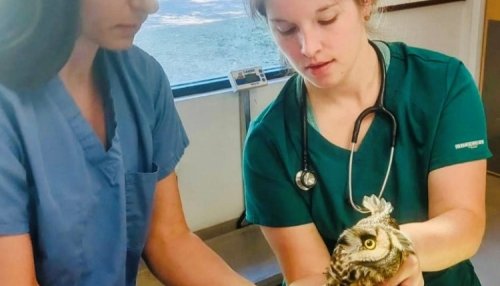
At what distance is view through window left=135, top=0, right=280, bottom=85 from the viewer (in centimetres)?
210

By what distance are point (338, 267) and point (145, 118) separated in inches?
16.7

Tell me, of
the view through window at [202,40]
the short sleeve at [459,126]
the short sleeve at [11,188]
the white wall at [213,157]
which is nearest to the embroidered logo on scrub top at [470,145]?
the short sleeve at [459,126]

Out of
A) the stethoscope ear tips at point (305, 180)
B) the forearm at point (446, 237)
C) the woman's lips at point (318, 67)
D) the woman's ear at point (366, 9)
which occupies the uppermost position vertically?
the woman's ear at point (366, 9)

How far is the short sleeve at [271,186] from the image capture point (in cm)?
114

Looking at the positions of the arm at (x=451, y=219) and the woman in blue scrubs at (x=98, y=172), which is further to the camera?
the arm at (x=451, y=219)

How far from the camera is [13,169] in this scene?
84 cm

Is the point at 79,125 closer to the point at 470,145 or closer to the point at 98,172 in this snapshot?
the point at 98,172

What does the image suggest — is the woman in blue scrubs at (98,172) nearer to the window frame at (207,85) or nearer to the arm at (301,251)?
the arm at (301,251)

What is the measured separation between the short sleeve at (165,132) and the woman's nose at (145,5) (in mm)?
170

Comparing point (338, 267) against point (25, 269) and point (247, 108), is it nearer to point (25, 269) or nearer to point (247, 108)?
point (25, 269)

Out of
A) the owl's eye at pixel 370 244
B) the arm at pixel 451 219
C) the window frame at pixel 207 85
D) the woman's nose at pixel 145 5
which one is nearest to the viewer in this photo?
the owl's eye at pixel 370 244

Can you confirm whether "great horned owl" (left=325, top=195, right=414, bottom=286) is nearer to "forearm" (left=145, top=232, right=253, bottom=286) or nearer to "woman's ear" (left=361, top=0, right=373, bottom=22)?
"forearm" (left=145, top=232, right=253, bottom=286)

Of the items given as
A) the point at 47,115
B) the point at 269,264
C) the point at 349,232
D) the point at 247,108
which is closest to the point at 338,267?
the point at 349,232

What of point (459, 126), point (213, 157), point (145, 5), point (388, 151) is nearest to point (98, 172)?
point (145, 5)
